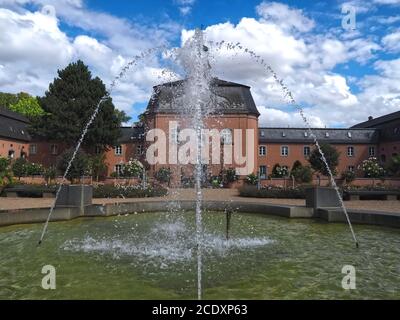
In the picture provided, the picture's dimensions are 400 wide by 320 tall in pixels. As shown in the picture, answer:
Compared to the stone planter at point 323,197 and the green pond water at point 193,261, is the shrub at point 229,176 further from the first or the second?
the green pond water at point 193,261

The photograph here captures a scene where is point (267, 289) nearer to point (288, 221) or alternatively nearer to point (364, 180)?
point (288, 221)

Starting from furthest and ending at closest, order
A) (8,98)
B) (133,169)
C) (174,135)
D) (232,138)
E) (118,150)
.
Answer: (8,98)
(118,150)
(232,138)
(174,135)
(133,169)

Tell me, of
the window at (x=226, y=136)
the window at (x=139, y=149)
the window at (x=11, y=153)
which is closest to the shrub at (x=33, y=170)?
the window at (x=11, y=153)

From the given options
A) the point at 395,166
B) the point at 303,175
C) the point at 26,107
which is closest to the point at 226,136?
the point at 303,175

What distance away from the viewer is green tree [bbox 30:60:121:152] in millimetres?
44969

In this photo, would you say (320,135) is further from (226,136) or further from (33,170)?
(33,170)

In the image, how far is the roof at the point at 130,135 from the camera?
5334cm

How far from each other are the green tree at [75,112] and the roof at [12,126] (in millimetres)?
4524

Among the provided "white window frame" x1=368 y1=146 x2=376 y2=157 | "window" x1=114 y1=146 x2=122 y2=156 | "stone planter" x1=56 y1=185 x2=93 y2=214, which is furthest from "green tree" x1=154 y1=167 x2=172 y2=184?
"white window frame" x1=368 y1=146 x2=376 y2=157

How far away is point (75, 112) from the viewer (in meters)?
Result: 45.4

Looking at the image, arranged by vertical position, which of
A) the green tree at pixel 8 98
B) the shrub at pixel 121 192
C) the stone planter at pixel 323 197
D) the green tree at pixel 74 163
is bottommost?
the shrub at pixel 121 192

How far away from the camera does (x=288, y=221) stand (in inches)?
546

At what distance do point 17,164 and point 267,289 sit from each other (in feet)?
138

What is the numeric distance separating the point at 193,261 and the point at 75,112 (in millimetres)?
41084
